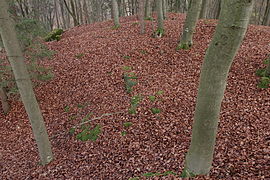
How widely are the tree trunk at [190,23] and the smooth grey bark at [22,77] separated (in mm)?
7332

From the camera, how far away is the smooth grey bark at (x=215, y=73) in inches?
94.4

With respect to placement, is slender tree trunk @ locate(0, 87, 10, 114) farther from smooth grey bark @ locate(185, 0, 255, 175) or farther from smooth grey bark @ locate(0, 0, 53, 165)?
smooth grey bark @ locate(185, 0, 255, 175)

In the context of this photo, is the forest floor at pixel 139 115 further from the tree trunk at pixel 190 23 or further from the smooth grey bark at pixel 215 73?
the smooth grey bark at pixel 215 73

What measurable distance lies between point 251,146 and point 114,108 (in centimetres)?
460

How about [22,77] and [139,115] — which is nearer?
[22,77]

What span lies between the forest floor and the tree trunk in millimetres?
412

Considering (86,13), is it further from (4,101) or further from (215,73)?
(215,73)

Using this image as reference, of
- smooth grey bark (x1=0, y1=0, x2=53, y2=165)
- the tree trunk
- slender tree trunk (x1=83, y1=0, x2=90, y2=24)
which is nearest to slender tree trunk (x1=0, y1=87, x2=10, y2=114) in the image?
smooth grey bark (x1=0, y1=0, x2=53, y2=165)

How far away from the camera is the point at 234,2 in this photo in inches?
92.0

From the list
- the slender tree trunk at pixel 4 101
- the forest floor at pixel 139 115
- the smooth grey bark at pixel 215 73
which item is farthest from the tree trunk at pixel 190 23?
the slender tree trunk at pixel 4 101

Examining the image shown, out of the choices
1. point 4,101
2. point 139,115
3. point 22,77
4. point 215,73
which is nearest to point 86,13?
point 4,101

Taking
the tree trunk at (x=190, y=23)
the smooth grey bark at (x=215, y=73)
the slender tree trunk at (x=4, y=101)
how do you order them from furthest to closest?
the tree trunk at (x=190, y=23) < the slender tree trunk at (x=4, y=101) < the smooth grey bark at (x=215, y=73)

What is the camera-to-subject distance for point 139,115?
671cm

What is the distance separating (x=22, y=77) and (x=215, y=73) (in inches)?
179
